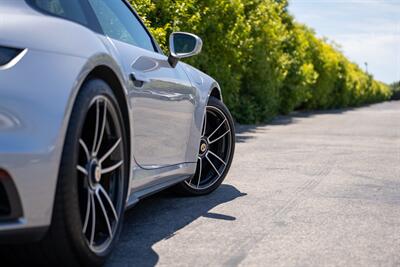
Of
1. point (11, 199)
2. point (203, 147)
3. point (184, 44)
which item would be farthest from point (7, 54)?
point (203, 147)

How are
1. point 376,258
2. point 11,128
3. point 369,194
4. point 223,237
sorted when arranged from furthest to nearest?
1. point 369,194
2. point 223,237
3. point 376,258
4. point 11,128

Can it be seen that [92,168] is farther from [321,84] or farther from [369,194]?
[321,84]

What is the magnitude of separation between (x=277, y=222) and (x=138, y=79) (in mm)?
1294

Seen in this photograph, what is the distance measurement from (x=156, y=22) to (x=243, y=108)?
20.7 feet

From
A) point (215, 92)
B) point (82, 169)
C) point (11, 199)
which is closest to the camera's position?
point (11, 199)

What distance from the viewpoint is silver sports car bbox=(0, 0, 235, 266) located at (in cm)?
225

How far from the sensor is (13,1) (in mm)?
2664

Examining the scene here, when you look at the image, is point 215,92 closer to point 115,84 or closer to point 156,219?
point 156,219

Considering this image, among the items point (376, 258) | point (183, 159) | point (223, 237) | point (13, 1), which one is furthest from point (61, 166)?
point (183, 159)

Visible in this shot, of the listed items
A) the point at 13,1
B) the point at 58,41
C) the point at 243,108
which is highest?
the point at 13,1

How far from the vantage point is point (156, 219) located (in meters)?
3.97

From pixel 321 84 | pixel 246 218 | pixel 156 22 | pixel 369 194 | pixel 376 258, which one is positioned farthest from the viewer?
pixel 321 84

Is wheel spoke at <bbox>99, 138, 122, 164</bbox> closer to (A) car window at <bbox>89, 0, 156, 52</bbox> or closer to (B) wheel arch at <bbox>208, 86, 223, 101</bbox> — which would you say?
(A) car window at <bbox>89, 0, 156, 52</bbox>

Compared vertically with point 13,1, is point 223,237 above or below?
below
